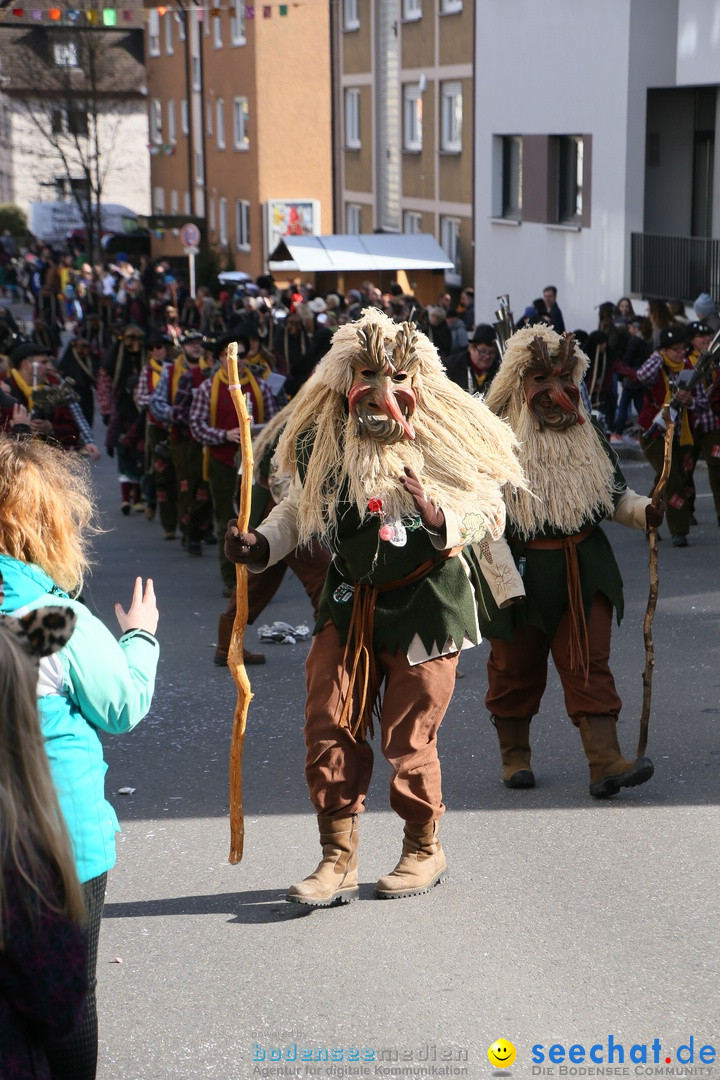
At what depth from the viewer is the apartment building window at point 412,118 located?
3098 centimetres

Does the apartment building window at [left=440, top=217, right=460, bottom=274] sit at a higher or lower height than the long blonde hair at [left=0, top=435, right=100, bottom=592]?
higher

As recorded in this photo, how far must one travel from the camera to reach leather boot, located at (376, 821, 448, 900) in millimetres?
4762

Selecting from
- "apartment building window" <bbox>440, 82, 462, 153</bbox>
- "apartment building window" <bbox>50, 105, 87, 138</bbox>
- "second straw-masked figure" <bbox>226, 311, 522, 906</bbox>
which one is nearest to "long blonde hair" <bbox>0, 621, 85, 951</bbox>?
"second straw-masked figure" <bbox>226, 311, 522, 906</bbox>

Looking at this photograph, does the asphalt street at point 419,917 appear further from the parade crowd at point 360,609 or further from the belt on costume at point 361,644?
the belt on costume at point 361,644

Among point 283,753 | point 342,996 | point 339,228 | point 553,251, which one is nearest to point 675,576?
point 283,753

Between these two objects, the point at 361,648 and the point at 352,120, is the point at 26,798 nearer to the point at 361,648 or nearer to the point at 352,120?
the point at 361,648

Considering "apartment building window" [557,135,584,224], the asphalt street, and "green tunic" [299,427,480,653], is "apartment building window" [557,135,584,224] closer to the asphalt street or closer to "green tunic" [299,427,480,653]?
the asphalt street

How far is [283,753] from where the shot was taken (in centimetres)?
652

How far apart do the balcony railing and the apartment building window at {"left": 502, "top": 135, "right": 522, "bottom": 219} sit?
4606 millimetres

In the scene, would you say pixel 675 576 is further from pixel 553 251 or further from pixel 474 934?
pixel 553 251

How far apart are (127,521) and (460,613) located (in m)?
9.44

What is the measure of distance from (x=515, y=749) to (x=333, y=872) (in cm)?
139

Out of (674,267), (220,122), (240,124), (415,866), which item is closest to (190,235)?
(674,267)

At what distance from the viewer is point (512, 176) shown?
2458 centimetres
